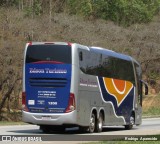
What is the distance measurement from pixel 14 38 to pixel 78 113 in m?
23.3

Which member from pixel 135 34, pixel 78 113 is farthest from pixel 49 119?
pixel 135 34

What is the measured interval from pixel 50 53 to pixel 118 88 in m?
5.94

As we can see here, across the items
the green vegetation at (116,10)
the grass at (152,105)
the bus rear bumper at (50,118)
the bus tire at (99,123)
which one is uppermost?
the green vegetation at (116,10)

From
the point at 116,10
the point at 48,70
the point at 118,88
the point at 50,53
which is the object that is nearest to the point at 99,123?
the point at 118,88

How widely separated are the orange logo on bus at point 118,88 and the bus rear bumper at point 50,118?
3860 mm

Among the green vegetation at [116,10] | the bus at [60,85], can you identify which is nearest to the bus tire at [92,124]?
the bus at [60,85]

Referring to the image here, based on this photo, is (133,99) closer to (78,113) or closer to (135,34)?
(78,113)

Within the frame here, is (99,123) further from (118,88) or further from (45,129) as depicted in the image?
(118,88)

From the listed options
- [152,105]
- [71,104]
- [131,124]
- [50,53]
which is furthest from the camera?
[152,105]

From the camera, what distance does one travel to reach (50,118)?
23312 mm

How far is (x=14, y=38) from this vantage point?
45562mm

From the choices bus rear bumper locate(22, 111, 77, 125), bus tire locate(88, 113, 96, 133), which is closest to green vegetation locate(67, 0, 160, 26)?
bus tire locate(88, 113, 96, 133)

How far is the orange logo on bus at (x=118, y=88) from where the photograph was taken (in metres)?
26.8

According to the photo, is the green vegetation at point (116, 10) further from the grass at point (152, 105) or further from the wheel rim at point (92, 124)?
the wheel rim at point (92, 124)
